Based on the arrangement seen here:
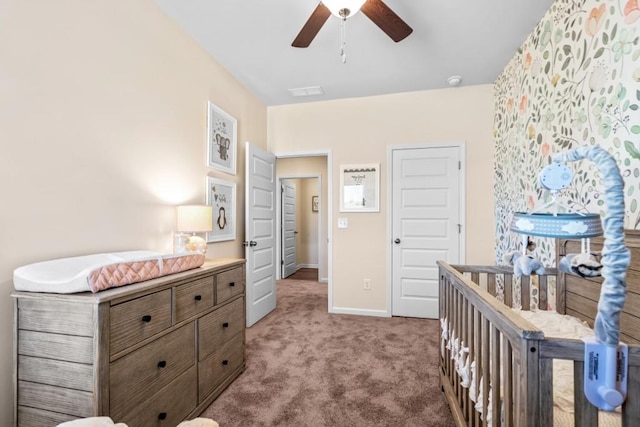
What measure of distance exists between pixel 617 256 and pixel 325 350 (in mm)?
2217

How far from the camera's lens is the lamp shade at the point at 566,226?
0.80 metres

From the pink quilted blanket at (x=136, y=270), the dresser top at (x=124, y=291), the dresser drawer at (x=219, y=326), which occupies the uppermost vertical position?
the pink quilted blanket at (x=136, y=270)

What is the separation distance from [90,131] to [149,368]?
1.24 meters

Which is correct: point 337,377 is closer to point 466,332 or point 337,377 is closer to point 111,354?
point 466,332

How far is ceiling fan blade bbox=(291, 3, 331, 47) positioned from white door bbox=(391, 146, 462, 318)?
186cm

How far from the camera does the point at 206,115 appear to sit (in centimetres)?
264

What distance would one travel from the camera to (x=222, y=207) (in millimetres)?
2873

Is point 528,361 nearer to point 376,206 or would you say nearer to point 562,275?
point 562,275

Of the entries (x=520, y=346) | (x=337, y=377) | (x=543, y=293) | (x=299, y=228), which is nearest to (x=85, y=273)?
(x=520, y=346)

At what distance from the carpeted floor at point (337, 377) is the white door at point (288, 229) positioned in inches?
97.3

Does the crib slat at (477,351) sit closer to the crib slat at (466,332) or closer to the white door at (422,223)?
the crib slat at (466,332)

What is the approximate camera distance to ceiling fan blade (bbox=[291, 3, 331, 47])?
1.68 metres

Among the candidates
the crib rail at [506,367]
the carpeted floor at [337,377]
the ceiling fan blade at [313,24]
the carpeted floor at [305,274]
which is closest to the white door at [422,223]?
the carpeted floor at [337,377]

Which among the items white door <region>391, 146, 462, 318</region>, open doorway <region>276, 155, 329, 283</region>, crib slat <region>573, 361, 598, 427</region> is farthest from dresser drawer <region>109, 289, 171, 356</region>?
open doorway <region>276, 155, 329, 283</region>
